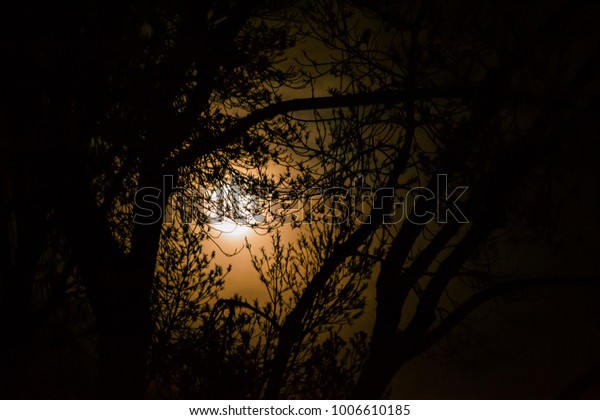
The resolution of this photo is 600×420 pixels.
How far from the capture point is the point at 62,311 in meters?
10.1

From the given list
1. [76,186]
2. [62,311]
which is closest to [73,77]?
[76,186]

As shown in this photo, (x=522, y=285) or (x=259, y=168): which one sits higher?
(x=259, y=168)

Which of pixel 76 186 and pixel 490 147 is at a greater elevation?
pixel 490 147

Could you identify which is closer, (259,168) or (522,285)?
(522,285)
